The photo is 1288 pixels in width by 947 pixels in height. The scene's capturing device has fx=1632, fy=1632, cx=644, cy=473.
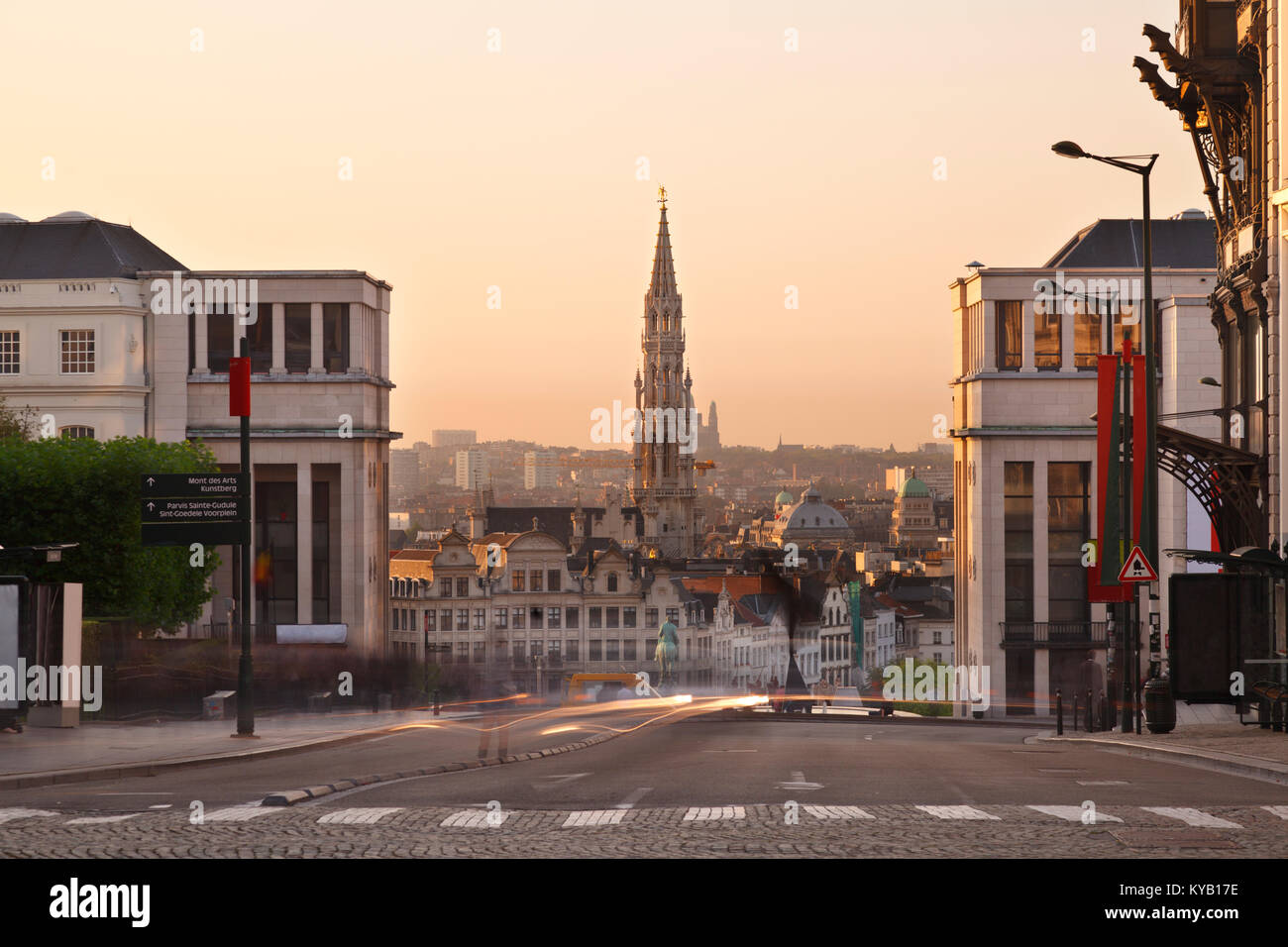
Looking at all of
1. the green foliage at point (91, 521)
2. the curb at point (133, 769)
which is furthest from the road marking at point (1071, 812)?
the green foliage at point (91, 521)

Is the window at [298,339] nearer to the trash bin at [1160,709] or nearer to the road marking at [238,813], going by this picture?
the trash bin at [1160,709]

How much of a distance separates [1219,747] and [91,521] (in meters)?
35.3

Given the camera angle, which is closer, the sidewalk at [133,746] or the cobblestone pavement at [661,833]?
the cobblestone pavement at [661,833]

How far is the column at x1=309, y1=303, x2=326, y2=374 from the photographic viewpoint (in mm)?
75062

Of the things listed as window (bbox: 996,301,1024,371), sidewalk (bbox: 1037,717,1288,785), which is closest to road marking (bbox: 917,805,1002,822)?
sidewalk (bbox: 1037,717,1288,785)

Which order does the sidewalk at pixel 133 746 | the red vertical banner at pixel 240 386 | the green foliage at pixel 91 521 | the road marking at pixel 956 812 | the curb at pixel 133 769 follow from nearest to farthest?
the road marking at pixel 956 812 < the curb at pixel 133 769 < the sidewalk at pixel 133 746 < the red vertical banner at pixel 240 386 < the green foliage at pixel 91 521

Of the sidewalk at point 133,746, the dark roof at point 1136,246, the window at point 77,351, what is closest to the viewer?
the sidewalk at point 133,746

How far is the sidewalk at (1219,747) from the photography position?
2091 centimetres

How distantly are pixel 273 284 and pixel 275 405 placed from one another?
18.1 feet

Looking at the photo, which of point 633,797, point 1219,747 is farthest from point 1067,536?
point 633,797

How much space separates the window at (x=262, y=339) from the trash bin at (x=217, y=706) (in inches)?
1475

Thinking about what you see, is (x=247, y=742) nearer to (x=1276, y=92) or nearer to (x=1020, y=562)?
(x=1276, y=92)

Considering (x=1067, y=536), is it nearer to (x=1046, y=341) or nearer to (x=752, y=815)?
(x=1046, y=341)
